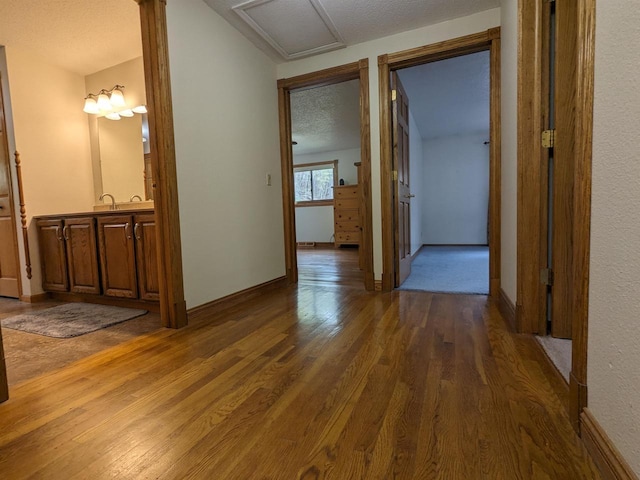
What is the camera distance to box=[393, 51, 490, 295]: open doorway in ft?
10.8

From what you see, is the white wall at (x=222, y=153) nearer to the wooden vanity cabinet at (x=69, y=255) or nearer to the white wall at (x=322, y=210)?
the wooden vanity cabinet at (x=69, y=255)

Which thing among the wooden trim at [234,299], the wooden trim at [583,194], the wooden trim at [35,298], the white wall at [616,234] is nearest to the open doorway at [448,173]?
the wooden trim at [234,299]

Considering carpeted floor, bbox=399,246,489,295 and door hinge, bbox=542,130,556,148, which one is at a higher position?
door hinge, bbox=542,130,556,148

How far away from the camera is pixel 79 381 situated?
1292 millimetres

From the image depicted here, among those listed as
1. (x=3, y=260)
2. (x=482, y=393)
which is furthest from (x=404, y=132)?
(x=3, y=260)

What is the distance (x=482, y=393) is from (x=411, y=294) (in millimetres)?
1499

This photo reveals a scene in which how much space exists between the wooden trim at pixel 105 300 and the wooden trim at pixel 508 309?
2.31m

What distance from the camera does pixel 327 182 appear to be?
24.1ft

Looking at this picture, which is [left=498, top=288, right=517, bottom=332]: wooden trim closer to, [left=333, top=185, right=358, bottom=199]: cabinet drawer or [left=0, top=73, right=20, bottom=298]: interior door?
[left=0, top=73, right=20, bottom=298]: interior door

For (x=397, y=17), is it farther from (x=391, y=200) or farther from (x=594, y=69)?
(x=594, y=69)

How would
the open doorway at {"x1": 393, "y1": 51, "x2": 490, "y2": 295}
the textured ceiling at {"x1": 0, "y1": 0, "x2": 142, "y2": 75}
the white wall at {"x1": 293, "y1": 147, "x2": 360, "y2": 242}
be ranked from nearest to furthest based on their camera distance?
the textured ceiling at {"x1": 0, "y1": 0, "x2": 142, "y2": 75}, the open doorway at {"x1": 393, "y1": 51, "x2": 490, "y2": 295}, the white wall at {"x1": 293, "y1": 147, "x2": 360, "y2": 242}

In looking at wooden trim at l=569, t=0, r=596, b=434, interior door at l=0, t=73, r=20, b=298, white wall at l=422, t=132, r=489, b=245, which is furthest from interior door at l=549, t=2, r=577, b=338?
white wall at l=422, t=132, r=489, b=245

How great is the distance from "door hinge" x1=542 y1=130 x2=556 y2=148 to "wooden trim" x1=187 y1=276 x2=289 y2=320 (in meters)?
2.16

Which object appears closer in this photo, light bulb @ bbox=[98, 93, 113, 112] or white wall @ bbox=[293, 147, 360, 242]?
light bulb @ bbox=[98, 93, 113, 112]
